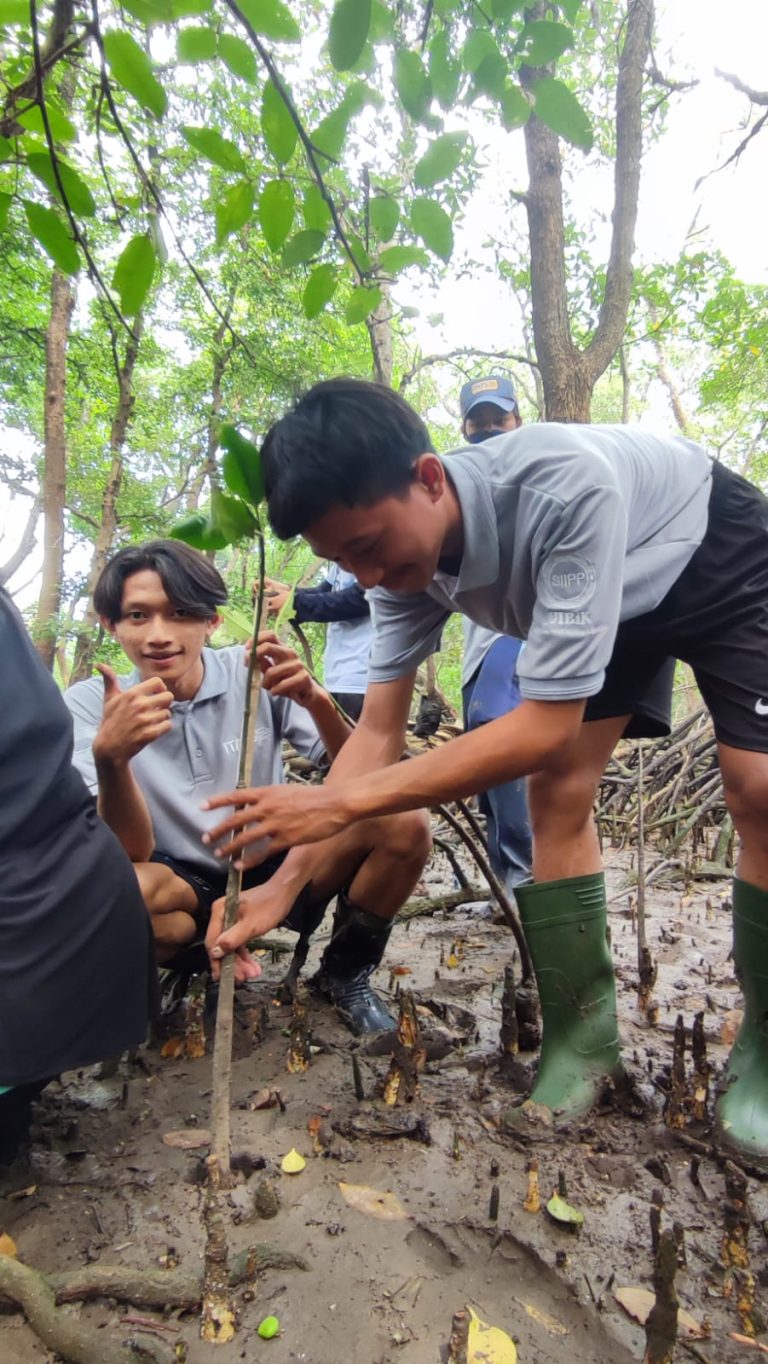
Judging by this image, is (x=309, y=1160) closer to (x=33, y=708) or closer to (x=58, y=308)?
(x=33, y=708)

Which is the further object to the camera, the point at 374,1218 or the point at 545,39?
the point at 374,1218

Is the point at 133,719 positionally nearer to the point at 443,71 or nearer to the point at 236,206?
the point at 236,206

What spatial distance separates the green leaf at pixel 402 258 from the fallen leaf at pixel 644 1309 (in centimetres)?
154

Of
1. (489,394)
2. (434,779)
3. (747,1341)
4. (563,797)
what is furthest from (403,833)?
(489,394)

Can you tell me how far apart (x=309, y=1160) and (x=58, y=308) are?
728 cm

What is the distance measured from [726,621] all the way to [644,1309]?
3.97 feet

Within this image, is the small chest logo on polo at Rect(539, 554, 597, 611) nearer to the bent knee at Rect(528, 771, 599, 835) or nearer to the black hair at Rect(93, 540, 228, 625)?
the bent knee at Rect(528, 771, 599, 835)

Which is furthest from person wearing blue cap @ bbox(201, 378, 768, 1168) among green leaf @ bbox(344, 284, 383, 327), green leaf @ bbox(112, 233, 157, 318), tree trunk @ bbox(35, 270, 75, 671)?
tree trunk @ bbox(35, 270, 75, 671)

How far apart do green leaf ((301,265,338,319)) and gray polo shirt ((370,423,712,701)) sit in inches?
15.9

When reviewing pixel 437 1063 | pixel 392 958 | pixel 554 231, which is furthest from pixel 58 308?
pixel 437 1063

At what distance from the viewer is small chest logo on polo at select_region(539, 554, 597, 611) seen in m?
1.33

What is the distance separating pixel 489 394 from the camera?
3.20 meters

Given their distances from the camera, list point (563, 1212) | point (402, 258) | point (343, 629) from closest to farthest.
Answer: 1. point (402, 258)
2. point (563, 1212)
3. point (343, 629)

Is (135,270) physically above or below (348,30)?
below
